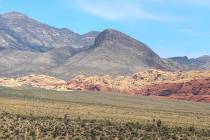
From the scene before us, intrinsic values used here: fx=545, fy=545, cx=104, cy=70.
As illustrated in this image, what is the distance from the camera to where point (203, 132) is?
2581 inches

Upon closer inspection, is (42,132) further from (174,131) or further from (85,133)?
(174,131)

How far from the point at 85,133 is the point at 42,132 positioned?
4552mm

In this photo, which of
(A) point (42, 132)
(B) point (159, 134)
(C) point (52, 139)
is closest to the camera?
(C) point (52, 139)

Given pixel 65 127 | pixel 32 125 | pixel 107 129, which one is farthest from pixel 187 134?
pixel 32 125

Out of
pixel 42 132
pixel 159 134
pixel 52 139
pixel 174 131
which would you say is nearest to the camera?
pixel 52 139

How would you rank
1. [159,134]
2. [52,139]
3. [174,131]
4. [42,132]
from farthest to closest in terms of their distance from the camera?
1. [174,131]
2. [159,134]
3. [42,132]
4. [52,139]

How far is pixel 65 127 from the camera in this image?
61969 millimetres

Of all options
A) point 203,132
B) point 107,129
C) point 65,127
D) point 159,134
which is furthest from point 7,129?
point 203,132

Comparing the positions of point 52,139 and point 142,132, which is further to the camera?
point 142,132

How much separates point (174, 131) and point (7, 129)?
20226mm

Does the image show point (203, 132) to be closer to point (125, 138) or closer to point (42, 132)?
point (125, 138)

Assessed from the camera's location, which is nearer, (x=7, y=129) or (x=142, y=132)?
(x=7, y=129)

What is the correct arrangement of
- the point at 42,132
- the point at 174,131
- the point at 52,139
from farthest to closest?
the point at 174,131, the point at 42,132, the point at 52,139

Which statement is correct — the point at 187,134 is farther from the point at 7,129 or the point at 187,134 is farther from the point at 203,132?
the point at 7,129
